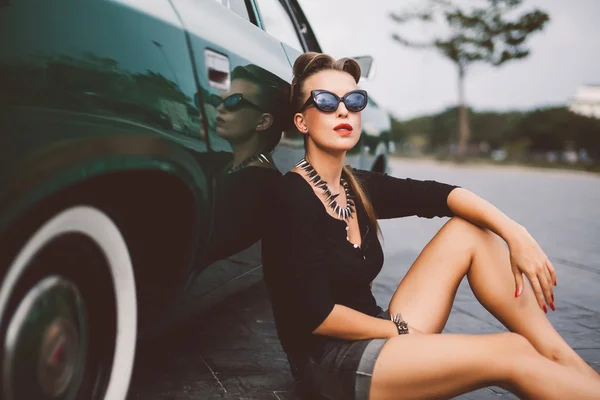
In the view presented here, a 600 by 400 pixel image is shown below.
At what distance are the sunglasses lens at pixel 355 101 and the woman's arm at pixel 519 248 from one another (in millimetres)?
510

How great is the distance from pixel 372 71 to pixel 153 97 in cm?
241

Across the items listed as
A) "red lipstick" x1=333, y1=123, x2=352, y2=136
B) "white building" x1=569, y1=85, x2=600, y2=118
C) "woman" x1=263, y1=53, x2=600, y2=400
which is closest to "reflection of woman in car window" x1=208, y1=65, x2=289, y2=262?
"woman" x1=263, y1=53, x2=600, y2=400

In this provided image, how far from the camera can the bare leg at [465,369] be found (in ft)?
5.29

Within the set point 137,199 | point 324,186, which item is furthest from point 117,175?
point 324,186

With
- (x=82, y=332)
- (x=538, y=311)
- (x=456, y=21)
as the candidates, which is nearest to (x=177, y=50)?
(x=82, y=332)

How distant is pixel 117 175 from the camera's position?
54.4 inches

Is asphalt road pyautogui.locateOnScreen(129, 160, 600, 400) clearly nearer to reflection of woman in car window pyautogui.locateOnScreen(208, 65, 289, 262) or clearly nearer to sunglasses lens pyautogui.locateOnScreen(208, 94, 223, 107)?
reflection of woman in car window pyautogui.locateOnScreen(208, 65, 289, 262)

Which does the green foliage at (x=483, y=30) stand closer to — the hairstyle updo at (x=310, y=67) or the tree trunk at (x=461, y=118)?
the tree trunk at (x=461, y=118)

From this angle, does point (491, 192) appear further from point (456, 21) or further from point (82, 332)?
point (456, 21)

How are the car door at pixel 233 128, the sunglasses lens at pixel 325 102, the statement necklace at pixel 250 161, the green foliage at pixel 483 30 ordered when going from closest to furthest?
the car door at pixel 233 128
the statement necklace at pixel 250 161
the sunglasses lens at pixel 325 102
the green foliage at pixel 483 30

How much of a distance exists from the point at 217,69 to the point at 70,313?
0.81m

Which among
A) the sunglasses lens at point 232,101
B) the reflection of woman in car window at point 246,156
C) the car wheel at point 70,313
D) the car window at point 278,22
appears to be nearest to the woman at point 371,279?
the reflection of woman in car window at point 246,156

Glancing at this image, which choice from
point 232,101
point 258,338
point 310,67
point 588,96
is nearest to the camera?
point 232,101

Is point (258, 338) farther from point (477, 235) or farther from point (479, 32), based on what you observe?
point (479, 32)
